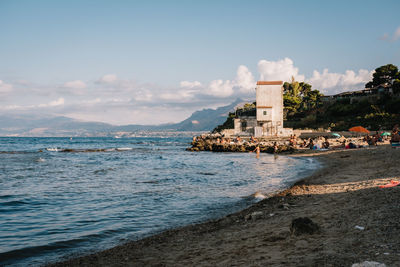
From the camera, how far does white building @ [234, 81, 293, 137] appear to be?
59.1 meters

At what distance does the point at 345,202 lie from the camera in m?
7.73

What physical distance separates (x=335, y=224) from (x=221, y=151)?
35845mm

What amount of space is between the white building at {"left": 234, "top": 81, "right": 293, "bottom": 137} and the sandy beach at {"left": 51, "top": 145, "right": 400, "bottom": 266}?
170 ft

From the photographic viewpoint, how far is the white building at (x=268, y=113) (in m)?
59.1

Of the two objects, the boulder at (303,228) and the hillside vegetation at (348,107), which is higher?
the hillside vegetation at (348,107)

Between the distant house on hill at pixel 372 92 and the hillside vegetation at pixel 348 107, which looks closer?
the hillside vegetation at pixel 348 107

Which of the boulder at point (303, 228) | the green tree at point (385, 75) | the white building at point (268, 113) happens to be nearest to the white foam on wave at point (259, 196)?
the boulder at point (303, 228)

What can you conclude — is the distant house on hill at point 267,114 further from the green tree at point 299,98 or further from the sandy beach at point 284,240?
the sandy beach at point 284,240

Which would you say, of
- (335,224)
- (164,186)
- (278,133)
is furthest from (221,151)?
(335,224)

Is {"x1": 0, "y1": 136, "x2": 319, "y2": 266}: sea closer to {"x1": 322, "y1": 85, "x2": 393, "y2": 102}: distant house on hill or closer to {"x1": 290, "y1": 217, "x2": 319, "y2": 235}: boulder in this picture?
{"x1": 290, "y1": 217, "x2": 319, "y2": 235}: boulder

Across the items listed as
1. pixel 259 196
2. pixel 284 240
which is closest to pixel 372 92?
pixel 259 196

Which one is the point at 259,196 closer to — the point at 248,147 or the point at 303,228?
the point at 303,228

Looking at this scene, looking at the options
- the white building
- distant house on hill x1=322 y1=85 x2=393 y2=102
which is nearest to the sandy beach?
the white building

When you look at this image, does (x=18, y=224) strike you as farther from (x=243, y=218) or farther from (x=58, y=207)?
(x=243, y=218)
